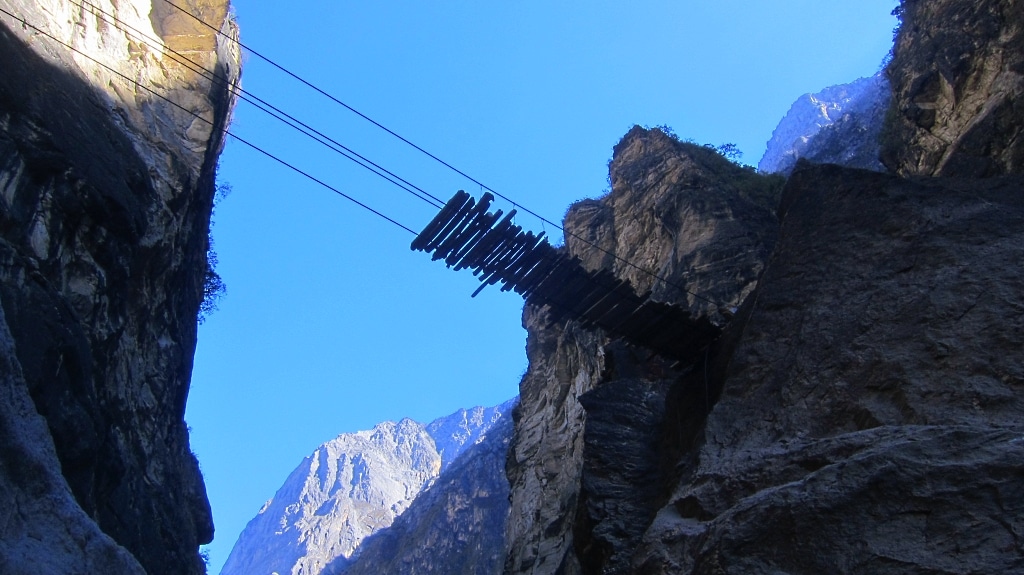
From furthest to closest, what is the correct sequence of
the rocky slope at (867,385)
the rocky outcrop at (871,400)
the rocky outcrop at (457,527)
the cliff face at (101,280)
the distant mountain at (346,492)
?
the distant mountain at (346,492), the rocky outcrop at (457,527), the cliff face at (101,280), the rocky slope at (867,385), the rocky outcrop at (871,400)

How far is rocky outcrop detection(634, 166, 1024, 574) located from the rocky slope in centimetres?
1

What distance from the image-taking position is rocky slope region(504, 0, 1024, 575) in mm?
4965

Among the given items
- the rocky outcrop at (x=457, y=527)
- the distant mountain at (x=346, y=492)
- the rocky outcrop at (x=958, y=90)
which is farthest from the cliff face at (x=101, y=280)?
the distant mountain at (x=346, y=492)

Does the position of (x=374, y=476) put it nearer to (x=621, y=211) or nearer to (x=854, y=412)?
(x=621, y=211)

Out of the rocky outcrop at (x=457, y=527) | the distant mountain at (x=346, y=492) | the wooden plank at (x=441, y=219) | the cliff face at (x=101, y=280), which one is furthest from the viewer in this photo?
the distant mountain at (x=346, y=492)

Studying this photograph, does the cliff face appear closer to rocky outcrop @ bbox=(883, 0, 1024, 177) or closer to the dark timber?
the dark timber

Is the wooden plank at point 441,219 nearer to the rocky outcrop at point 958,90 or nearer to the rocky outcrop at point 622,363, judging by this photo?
the rocky outcrop at point 622,363

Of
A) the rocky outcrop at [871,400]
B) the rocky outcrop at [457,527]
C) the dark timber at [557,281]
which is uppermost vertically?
the rocky outcrop at [457,527]

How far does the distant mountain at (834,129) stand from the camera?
2550 cm

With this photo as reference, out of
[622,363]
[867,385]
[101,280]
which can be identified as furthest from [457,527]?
[867,385]

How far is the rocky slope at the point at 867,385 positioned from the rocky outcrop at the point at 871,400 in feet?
0.05

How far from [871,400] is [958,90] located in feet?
21.4

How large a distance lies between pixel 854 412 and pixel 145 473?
10.3m

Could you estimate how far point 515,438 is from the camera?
20109 mm
